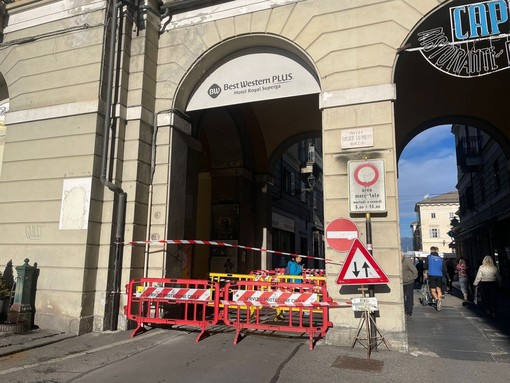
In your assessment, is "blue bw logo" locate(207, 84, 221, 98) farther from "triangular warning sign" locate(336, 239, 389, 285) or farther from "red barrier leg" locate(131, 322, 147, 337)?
"red barrier leg" locate(131, 322, 147, 337)

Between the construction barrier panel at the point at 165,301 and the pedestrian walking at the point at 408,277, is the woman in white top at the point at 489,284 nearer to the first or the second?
the pedestrian walking at the point at 408,277

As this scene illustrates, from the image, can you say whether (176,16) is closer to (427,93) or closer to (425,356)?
(427,93)

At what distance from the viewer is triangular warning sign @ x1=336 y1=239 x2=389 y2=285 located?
21.7 ft

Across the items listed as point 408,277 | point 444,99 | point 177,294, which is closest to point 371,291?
point 177,294

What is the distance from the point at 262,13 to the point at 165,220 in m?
5.09

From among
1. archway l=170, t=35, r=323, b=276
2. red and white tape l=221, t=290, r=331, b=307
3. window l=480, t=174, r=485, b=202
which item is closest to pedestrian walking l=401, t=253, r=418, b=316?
red and white tape l=221, t=290, r=331, b=307

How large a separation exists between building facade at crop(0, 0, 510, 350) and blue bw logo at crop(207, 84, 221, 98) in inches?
1.0

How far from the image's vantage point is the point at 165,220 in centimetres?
918

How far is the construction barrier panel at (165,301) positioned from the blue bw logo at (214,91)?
448 cm

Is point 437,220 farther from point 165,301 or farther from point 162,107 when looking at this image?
point 165,301

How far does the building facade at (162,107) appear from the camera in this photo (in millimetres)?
7703

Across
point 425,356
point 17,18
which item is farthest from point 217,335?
point 17,18

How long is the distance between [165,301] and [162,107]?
4.52 meters

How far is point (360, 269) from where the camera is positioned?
264 inches
